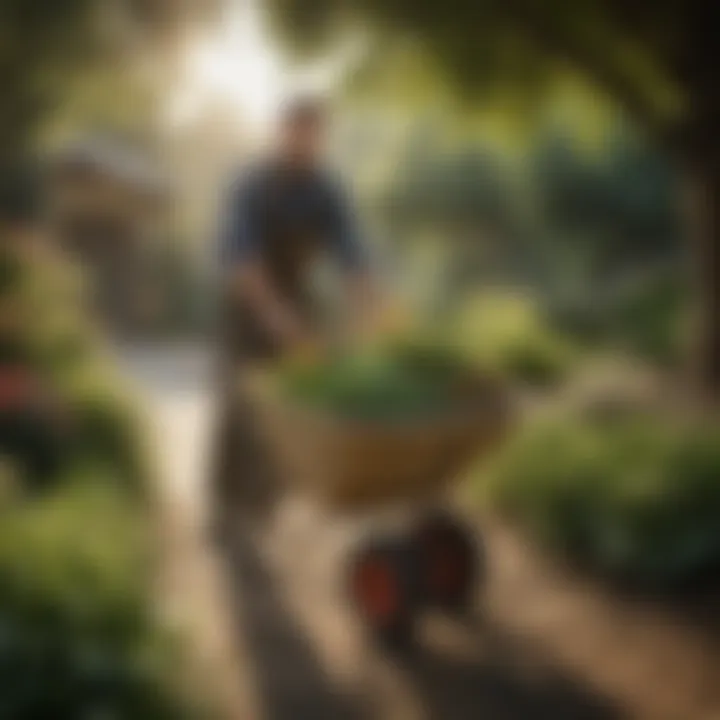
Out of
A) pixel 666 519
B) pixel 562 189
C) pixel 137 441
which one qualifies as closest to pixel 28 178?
pixel 137 441

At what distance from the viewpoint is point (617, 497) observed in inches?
50.3

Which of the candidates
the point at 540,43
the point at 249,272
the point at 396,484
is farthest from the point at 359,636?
the point at 540,43

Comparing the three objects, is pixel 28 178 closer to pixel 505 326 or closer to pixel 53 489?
pixel 53 489

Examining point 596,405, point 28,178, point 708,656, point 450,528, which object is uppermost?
point 28,178

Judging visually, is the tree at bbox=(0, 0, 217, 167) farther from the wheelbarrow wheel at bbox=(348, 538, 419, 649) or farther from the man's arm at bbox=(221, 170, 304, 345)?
the wheelbarrow wheel at bbox=(348, 538, 419, 649)

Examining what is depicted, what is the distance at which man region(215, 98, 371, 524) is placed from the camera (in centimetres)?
125

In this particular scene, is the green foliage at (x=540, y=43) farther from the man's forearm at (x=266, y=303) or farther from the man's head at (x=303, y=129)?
the man's forearm at (x=266, y=303)

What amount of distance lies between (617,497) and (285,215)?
0.44 meters

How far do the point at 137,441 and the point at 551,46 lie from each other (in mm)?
579

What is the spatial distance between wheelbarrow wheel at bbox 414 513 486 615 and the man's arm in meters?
0.23

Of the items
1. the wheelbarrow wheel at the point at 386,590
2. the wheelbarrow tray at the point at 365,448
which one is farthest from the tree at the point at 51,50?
the wheelbarrow wheel at the point at 386,590

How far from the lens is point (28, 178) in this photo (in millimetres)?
1232

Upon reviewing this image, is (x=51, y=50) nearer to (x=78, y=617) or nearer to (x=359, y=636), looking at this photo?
A: (x=78, y=617)

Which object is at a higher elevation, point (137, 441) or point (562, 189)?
point (562, 189)
